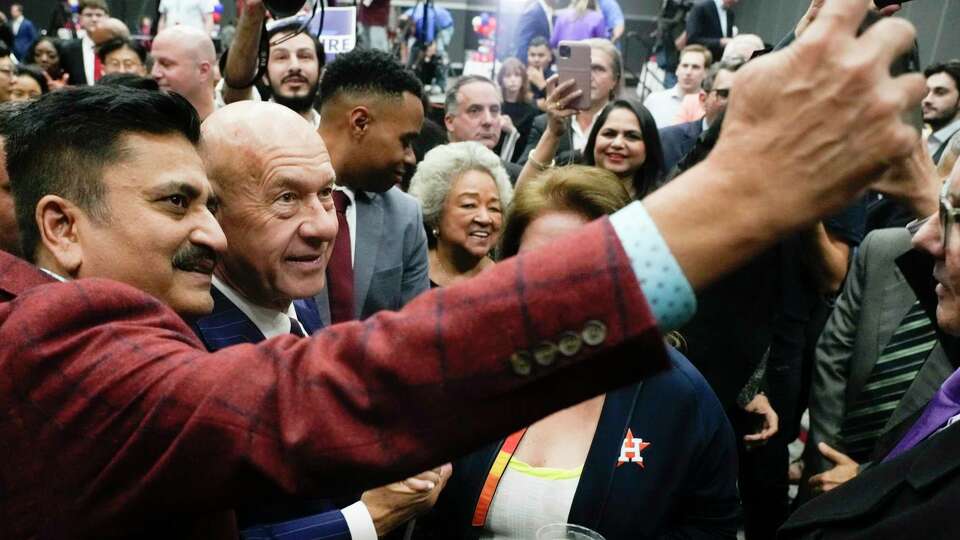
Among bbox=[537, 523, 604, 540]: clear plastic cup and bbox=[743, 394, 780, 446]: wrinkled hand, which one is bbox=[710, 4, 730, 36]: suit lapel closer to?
bbox=[743, 394, 780, 446]: wrinkled hand

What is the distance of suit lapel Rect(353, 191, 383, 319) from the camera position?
9.37ft

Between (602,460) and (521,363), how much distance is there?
1.13m

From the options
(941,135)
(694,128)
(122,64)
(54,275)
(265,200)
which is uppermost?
(54,275)

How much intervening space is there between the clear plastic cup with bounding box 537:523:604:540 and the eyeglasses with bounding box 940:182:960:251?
0.86 m

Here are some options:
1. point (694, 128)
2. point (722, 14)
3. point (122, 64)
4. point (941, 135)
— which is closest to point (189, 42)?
point (122, 64)

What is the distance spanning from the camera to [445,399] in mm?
780

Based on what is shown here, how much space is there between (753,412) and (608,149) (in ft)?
4.33

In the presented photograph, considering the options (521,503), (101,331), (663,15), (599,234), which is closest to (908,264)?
(521,503)

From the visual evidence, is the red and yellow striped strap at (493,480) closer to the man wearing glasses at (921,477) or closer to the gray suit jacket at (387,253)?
the man wearing glasses at (921,477)

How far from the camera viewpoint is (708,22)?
820cm

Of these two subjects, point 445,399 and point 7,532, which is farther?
point 7,532

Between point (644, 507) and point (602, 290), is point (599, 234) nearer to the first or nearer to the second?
point (602, 290)

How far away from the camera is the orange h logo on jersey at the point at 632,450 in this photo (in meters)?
1.83

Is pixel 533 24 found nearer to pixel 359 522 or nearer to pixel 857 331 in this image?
pixel 857 331
